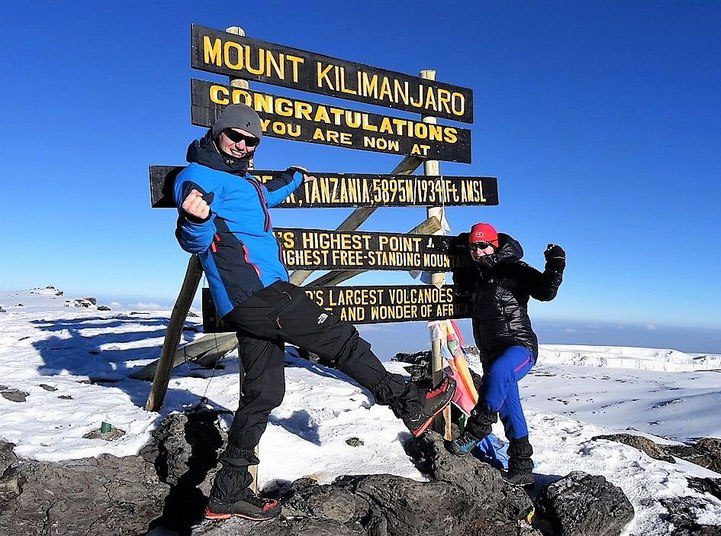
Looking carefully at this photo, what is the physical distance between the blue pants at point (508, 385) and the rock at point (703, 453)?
276 cm

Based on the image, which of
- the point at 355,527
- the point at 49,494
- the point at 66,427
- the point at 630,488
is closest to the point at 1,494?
the point at 49,494

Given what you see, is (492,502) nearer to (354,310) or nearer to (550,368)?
(354,310)

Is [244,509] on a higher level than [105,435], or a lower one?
lower

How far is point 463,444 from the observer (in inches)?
200

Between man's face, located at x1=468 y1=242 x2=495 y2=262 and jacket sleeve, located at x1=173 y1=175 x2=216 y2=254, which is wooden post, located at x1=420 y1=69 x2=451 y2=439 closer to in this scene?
man's face, located at x1=468 y1=242 x2=495 y2=262

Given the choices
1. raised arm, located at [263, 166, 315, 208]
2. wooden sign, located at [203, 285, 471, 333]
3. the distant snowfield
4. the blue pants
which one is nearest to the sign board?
wooden sign, located at [203, 285, 471, 333]

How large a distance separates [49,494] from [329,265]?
2936 mm

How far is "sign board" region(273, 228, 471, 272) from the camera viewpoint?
17.1 feet

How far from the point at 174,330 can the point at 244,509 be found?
261cm

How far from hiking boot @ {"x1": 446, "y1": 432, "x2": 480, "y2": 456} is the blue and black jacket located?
2475 millimetres

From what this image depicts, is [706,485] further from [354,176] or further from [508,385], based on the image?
[354,176]

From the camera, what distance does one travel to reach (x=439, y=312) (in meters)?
6.13

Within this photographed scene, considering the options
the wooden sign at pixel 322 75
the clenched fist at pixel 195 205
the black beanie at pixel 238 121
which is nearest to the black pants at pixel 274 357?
the clenched fist at pixel 195 205

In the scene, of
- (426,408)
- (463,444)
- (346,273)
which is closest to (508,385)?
(463,444)
